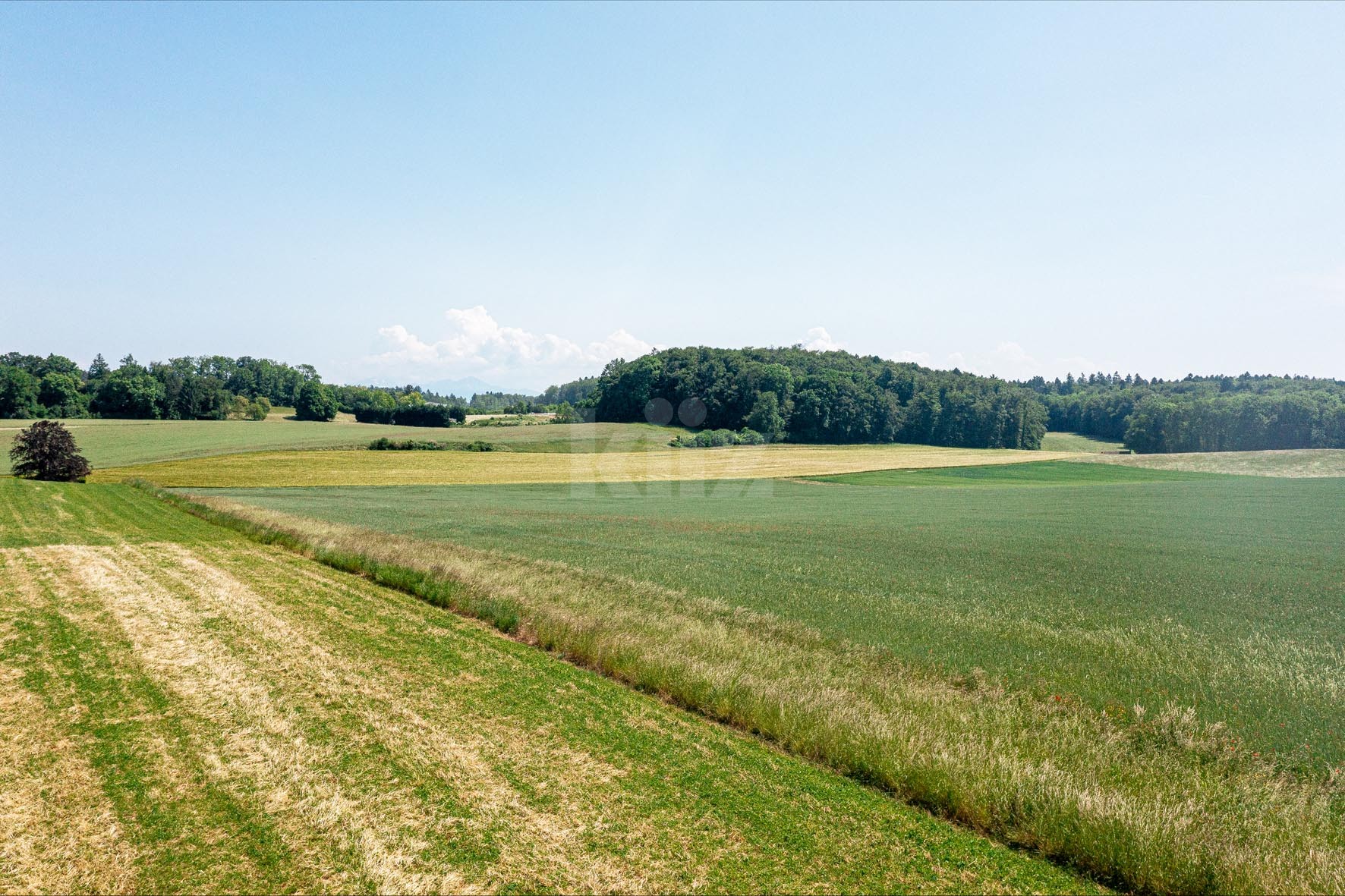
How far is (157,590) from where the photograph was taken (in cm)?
1487

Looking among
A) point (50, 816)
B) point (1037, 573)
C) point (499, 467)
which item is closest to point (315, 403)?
point (499, 467)

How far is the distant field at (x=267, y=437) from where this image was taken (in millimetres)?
68000

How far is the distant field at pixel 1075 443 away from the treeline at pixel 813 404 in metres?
6.44

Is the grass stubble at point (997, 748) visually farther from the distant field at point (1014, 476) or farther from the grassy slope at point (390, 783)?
the distant field at point (1014, 476)

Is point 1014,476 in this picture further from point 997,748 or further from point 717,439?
point 997,748

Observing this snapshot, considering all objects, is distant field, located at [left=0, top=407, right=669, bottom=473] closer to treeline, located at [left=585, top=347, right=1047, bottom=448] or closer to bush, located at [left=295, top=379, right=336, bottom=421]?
treeline, located at [left=585, top=347, right=1047, bottom=448]

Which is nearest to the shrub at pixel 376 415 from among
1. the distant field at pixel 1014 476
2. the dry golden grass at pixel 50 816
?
the distant field at pixel 1014 476

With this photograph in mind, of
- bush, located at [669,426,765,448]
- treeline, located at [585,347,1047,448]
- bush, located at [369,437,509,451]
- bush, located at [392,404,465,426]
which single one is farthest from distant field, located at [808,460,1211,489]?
bush, located at [392,404,465,426]

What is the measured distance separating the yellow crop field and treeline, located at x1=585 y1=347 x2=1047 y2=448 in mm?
30036

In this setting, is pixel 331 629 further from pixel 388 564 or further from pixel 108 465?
pixel 108 465

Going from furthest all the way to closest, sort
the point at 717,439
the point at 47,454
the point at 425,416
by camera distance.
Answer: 1. the point at 425,416
2. the point at 717,439
3. the point at 47,454

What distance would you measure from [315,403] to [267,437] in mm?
45621

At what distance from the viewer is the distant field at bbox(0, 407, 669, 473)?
6800 centimetres

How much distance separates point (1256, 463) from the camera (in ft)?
224
